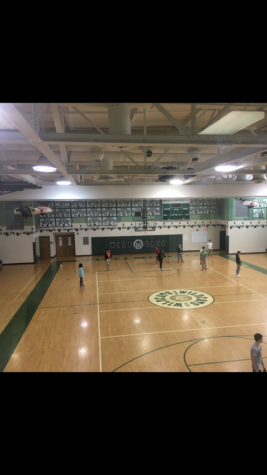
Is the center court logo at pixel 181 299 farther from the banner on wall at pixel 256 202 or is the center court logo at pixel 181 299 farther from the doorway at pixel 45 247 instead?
the doorway at pixel 45 247

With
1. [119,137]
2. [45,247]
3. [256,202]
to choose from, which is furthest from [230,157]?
[45,247]

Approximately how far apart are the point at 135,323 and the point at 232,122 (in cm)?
578

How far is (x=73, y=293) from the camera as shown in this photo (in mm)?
10781

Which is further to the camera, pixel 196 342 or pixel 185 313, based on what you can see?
pixel 185 313

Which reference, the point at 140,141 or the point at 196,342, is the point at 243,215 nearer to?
the point at 196,342

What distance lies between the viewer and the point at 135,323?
25.5ft

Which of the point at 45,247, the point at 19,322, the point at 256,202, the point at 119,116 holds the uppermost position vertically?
the point at 119,116

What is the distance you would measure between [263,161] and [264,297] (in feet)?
17.3

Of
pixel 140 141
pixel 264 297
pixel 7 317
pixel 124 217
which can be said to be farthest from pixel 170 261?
pixel 140 141

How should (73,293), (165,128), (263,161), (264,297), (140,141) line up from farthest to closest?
1. (73,293)
2. (264,297)
3. (165,128)
4. (263,161)
5. (140,141)

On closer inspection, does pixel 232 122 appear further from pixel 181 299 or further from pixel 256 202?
pixel 256 202

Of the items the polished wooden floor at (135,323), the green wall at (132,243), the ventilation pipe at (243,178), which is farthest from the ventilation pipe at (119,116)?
the green wall at (132,243)

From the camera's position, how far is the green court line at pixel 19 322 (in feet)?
20.7

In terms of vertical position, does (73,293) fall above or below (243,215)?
below
